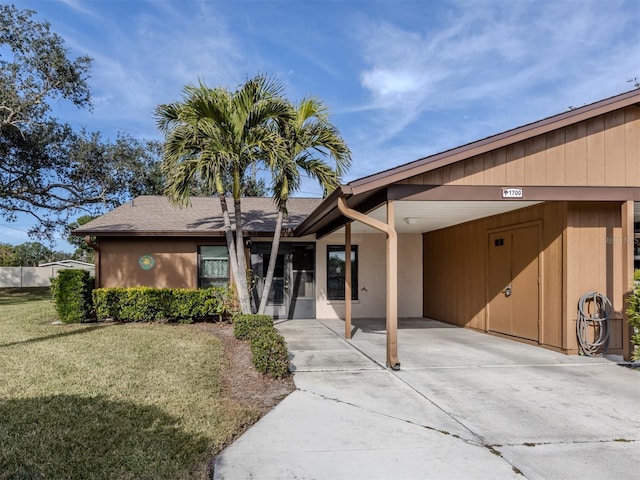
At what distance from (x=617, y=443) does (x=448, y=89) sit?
18.0 m

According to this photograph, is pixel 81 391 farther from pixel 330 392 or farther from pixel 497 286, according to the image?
pixel 497 286

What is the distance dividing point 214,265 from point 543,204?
849 cm

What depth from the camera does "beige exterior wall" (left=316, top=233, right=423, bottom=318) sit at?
1291cm

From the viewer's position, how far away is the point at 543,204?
311 inches

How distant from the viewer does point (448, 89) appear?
1933cm

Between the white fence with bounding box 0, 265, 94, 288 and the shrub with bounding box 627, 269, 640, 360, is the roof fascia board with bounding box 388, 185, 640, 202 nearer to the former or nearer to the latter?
the shrub with bounding box 627, 269, 640, 360

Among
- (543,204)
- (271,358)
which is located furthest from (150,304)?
(543,204)

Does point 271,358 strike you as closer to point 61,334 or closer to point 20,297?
point 61,334

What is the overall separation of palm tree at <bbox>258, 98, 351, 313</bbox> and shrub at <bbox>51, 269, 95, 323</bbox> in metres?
5.40

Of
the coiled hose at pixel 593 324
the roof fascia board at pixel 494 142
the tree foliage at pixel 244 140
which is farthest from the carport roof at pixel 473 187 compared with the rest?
the tree foliage at pixel 244 140

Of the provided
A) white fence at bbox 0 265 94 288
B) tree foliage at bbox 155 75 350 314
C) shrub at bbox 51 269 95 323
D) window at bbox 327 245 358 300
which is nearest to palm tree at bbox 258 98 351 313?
tree foliage at bbox 155 75 350 314

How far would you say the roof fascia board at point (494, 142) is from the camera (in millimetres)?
6266

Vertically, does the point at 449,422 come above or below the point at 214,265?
below

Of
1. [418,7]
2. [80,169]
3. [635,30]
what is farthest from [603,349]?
[80,169]
